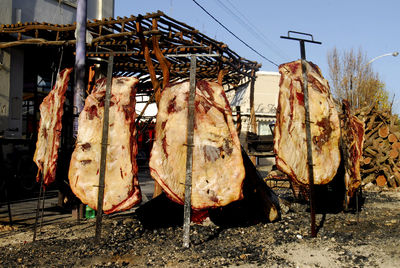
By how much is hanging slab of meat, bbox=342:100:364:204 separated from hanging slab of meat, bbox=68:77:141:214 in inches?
148

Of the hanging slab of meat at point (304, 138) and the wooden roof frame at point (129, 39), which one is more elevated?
the wooden roof frame at point (129, 39)

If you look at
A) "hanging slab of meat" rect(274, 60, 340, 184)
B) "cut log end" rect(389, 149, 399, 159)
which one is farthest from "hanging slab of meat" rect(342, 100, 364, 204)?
"cut log end" rect(389, 149, 399, 159)

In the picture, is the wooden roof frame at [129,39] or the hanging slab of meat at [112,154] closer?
the hanging slab of meat at [112,154]

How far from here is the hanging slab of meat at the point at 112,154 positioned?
17.0 ft

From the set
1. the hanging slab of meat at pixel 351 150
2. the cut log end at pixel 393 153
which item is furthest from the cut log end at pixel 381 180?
the hanging slab of meat at pixel 351 150

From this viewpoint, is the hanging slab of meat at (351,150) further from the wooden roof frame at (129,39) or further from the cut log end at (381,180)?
the cut log end at (381,180)

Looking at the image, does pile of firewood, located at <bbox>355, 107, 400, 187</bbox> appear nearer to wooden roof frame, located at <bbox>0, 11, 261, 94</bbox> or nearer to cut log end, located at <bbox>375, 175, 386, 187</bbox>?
cut log end, located at <bbox>375, 175, 386, 187</bbox>

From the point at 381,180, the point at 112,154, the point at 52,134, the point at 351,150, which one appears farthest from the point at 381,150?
the point at 52,134

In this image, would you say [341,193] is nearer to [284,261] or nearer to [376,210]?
[376,210]

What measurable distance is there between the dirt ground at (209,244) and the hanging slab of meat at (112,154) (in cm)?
72

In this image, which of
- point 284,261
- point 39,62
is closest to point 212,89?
point 284,261

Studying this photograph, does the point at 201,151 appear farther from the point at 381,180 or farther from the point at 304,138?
the point at 381,180

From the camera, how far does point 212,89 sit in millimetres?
5402

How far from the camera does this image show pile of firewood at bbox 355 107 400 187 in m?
14.1
